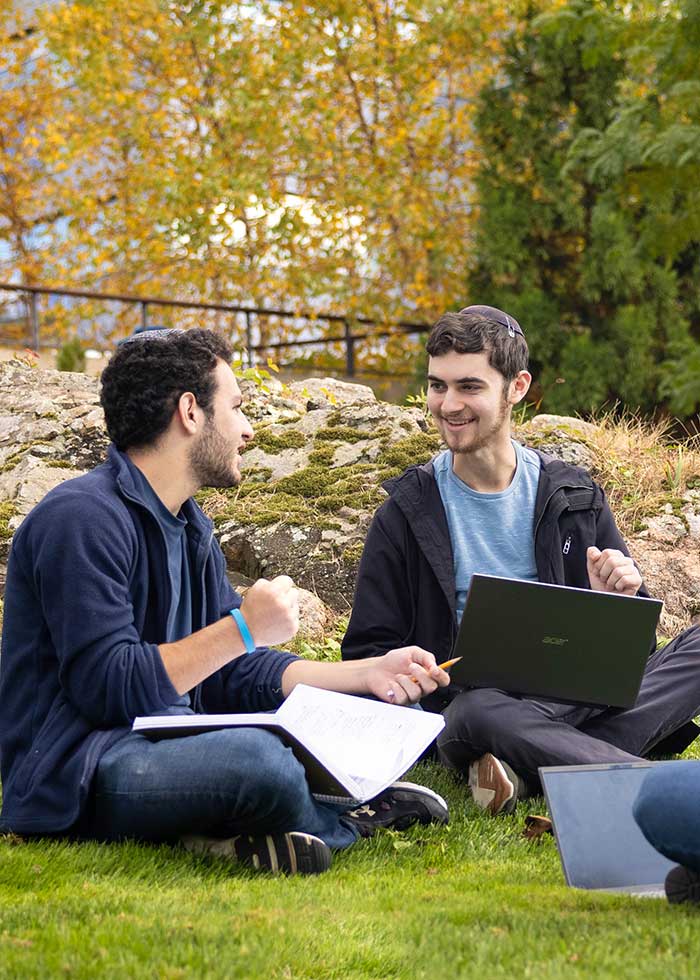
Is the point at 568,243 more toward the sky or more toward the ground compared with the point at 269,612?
more toward the ground

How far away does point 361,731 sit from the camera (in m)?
3.62

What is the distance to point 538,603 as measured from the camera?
12.9 feet

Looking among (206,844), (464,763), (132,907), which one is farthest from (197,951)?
(464,763)

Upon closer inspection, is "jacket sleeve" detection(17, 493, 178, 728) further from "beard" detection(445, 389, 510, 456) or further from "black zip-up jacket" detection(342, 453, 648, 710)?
"beard" detection(445, 389, 510, 456)

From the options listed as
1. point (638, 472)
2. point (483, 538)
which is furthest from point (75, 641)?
point (638, 472)

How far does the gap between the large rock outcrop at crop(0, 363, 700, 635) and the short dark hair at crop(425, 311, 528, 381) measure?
235cm

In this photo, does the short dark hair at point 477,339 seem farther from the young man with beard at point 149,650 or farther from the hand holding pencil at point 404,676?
the hand holding pencil at point 404,676

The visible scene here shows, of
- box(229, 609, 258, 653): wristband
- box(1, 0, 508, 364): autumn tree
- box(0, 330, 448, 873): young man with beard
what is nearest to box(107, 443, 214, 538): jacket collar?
box(0, 330, 448, 873): young man with beard

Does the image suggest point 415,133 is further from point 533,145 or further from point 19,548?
point 19,548

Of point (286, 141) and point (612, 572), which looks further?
point (286, 141)

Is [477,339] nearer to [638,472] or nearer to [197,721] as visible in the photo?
[197,721]

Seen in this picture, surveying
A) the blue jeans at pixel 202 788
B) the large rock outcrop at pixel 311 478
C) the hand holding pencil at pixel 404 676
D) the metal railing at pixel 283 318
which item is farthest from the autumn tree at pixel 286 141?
the blue jeans at pixel 202 788

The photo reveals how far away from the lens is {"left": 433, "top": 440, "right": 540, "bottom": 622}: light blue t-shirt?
468cm

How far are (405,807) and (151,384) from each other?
1.49 meters
